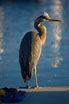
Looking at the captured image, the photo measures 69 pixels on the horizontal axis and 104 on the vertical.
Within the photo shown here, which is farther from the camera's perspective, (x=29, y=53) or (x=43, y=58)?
(x=43, y=58)

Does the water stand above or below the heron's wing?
below

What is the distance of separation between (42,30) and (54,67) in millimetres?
3362

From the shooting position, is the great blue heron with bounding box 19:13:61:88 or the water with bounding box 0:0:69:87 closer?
the great blue heron with bounding box 19:13:61:88

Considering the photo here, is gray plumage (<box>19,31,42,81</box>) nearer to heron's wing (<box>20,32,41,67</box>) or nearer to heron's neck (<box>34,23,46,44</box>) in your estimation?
heron's wing (<box>20,32,41,67</box>)

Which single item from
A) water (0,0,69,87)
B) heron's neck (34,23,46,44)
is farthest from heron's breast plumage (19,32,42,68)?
water (0,0,69,87)

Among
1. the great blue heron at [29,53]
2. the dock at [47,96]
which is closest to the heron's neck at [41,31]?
the great blue heron at [29,53]

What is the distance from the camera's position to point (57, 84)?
1138cm

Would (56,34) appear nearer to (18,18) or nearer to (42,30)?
(18,18)

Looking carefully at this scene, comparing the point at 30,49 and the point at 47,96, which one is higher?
the point at 30,49

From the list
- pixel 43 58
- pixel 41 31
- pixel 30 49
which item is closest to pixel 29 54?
pixel 30 49

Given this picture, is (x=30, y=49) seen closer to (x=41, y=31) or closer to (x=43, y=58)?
(x=41, y=31)

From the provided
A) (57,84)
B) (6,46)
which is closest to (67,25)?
(6,46)

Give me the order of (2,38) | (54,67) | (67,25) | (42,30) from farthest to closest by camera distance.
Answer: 1. (67,25)
2. (2,38)
3. (54,67)
4. (42,30)

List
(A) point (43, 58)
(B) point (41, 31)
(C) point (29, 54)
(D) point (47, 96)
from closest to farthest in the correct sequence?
(D) point (47, 96)
(C) point (29, 54)
(B) point (41, 31)
(A) point (43, 58)
